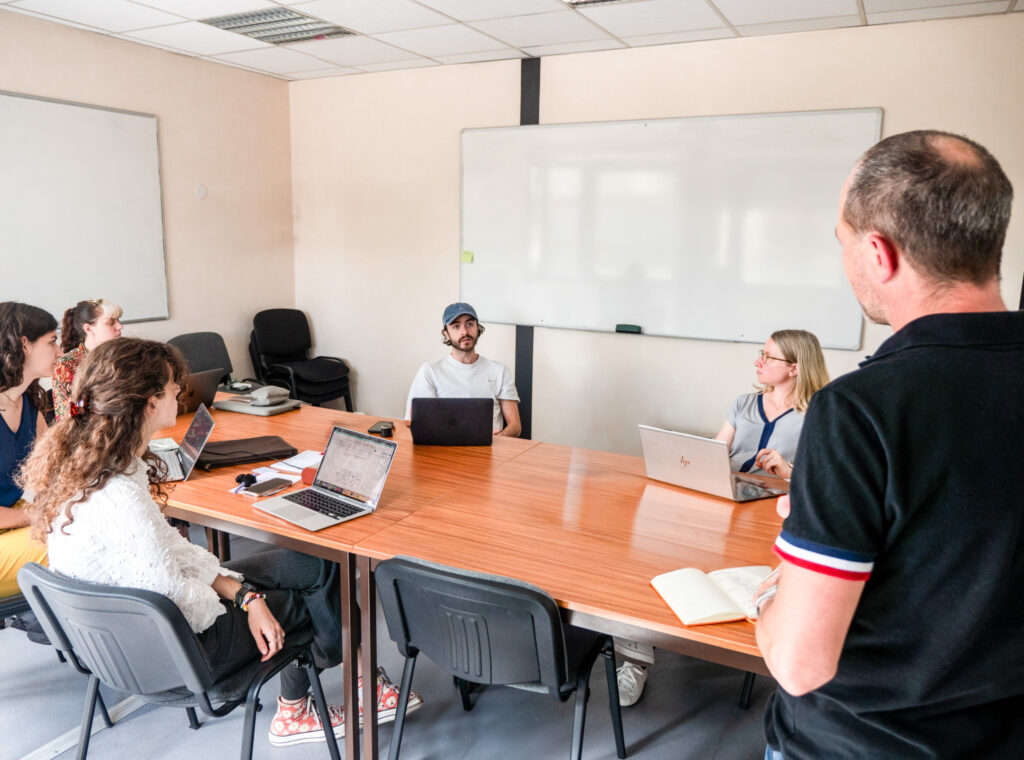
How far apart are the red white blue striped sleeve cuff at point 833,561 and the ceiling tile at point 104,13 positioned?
13.7ft

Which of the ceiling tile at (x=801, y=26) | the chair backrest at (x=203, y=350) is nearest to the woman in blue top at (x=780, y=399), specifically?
the ceiling tile at (x=801, y=26)

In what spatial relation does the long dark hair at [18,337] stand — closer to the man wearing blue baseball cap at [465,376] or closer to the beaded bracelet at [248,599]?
the beaded bracelet at [248,599]

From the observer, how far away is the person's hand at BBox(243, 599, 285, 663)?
1.87m

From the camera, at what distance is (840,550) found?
0.86m

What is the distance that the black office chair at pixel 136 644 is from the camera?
158 cm

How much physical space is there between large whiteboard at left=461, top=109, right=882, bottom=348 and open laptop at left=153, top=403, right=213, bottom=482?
2.79 metres

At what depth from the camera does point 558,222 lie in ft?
15.8

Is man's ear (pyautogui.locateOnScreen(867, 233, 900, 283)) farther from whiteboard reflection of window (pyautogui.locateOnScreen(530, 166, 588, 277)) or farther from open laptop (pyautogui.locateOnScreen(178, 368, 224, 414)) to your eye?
whiteboard reflection of window (pyautogui.locateOnScreen(530, 166, 588, 277))

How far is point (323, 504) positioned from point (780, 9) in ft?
10.6

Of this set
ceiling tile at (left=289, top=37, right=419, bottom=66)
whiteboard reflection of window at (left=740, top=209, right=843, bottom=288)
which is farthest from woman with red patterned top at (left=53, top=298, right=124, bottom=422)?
whiteboard reflection of window at (left=740, top=209, right=843, bottom=288)

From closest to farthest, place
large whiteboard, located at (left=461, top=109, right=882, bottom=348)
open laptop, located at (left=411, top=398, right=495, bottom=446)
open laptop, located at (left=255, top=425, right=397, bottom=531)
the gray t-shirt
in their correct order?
open laptop, located at (left=255, top=425, right=397, bottom=531)
the gray t-shirt
open laptop, located at (left=411, top=398, right=495, bottom=446)
large whiteboard, located at (left=461, top=109, right=882, bottom=348)

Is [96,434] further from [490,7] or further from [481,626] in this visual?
[490,7]

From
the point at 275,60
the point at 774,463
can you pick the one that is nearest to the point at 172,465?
the point at 774,463

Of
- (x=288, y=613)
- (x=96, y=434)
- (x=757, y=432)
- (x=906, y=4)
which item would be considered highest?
(x=906, y=4)
